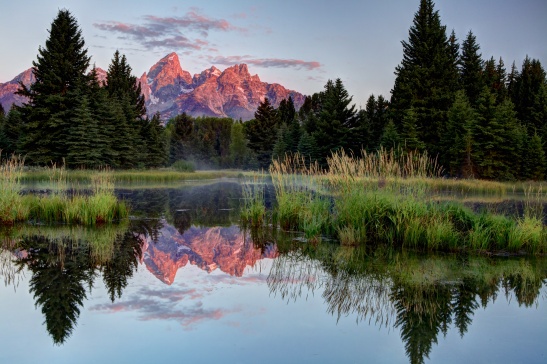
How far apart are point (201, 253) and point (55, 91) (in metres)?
35.4

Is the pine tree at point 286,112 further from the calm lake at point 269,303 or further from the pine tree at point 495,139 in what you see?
the calm lake at point 269,303

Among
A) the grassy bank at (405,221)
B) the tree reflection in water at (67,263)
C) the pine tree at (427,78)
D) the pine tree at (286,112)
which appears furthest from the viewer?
the pine tree at (286,112)

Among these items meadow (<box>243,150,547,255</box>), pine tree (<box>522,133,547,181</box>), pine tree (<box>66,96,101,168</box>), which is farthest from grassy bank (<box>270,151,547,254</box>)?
pine tree (<box>522,133,547,181</box>)

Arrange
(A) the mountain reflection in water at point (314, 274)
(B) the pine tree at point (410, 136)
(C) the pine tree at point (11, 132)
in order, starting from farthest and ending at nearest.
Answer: (C) the pine tree at point (11, 132), (B) the pine tree at point (410, 136), (A) the mountain reflection in water at point (314, 274)

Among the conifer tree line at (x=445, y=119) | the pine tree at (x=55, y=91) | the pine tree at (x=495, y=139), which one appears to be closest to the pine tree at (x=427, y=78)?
the conifer tree line at (x=445, y=119)

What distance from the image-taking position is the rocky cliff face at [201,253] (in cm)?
941

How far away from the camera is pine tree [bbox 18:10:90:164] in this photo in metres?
39.8

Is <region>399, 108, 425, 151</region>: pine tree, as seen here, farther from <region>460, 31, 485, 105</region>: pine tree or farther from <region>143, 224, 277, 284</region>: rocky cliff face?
A: <region>143, 224, 277, 284</region>: rocky cliff face

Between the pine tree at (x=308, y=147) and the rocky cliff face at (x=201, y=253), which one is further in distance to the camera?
the pine tree at (x=308, y=147)

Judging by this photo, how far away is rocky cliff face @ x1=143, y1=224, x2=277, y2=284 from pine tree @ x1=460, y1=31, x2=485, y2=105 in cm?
4787

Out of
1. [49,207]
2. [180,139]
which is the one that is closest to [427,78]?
[49,207]

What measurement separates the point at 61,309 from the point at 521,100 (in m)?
61.9

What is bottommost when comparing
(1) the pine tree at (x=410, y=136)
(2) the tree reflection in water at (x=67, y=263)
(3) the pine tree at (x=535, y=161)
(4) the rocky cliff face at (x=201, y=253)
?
(4) the rocky cliff face at (x=201, y=253)

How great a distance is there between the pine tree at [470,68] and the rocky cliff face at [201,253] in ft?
157
